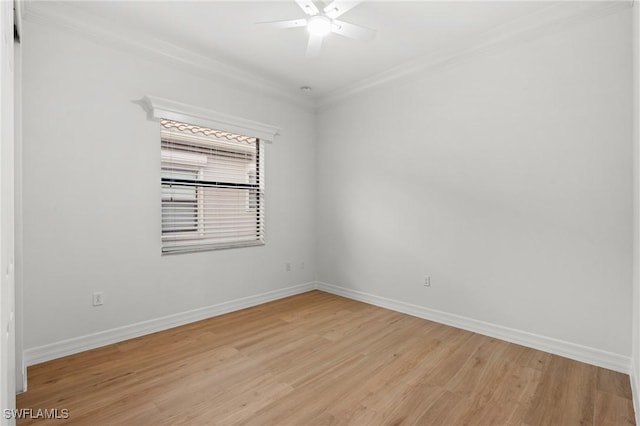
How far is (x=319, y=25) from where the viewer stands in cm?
251

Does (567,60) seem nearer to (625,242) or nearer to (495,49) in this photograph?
(495,49)

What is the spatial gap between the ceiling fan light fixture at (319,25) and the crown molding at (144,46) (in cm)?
140

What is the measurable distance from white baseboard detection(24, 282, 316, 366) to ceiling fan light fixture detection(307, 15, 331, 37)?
9.32 ft

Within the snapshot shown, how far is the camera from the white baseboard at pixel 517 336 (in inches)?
98.4

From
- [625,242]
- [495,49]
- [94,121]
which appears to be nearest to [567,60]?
[495,49]

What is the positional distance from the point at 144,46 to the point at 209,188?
4.72 ft

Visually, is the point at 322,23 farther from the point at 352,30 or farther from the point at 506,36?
the point at 506,36

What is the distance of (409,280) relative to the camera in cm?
371

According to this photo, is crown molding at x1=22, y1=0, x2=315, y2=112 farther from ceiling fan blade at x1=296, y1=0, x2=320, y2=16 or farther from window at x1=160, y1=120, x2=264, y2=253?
ceiling fan blade at x1=296, y1=0, x2=320, y2=16

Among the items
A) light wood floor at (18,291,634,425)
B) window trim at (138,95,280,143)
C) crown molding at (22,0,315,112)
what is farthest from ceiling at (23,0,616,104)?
light wood floor at (18,291,634,425)

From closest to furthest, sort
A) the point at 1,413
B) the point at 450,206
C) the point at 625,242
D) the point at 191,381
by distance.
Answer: the point at 1,413, the point at 191,381, the point at 625,242, the point at 450,206

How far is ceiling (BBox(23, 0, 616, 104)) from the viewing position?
2.61 meters

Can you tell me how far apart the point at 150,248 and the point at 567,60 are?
392 centimetres

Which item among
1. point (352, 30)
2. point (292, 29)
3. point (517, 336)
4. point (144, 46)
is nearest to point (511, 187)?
point (517, 336)
